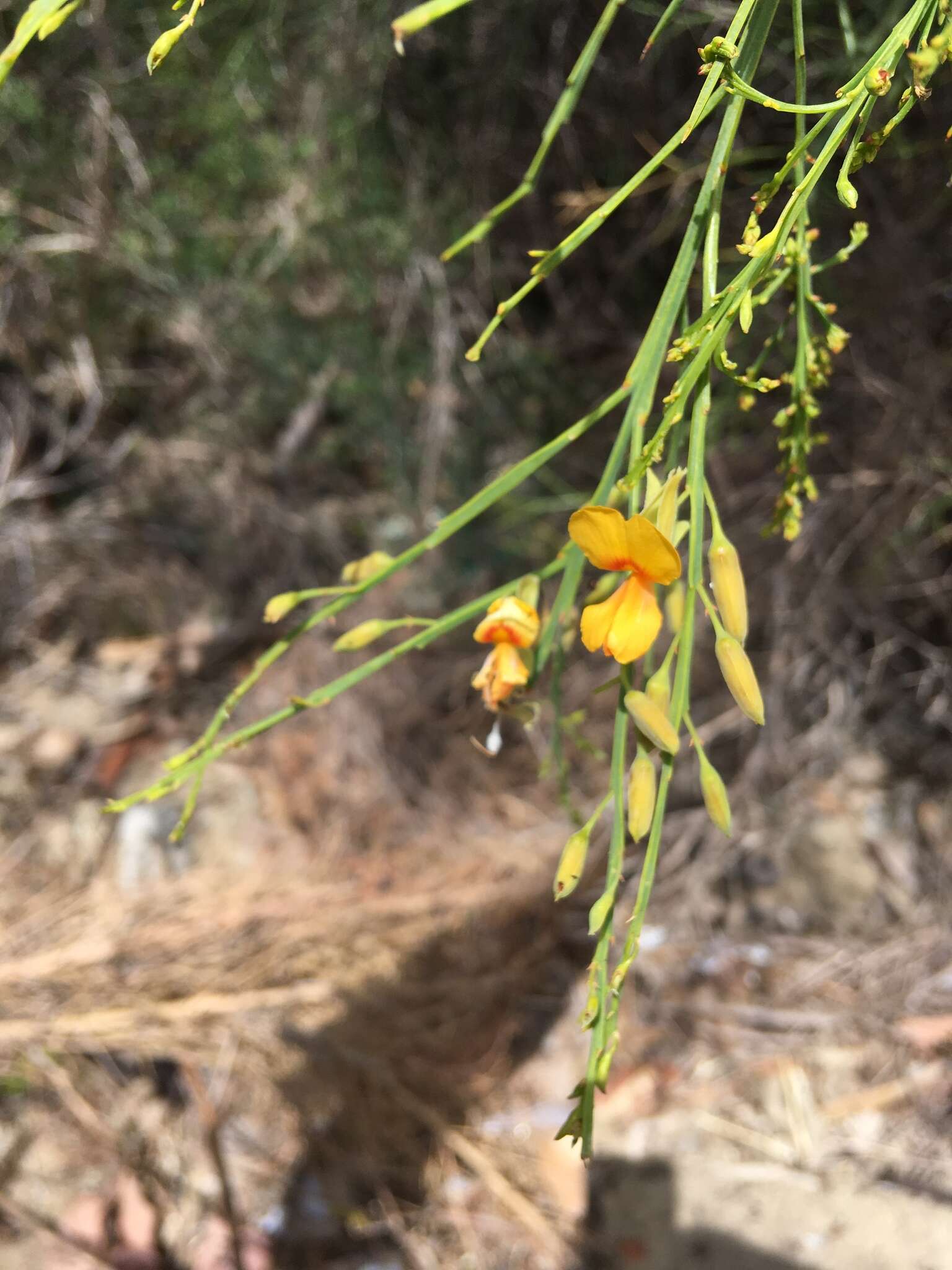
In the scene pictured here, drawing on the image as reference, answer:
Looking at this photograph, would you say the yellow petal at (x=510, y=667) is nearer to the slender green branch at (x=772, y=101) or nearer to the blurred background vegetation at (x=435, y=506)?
the slender green branch at (x=772, y=101)

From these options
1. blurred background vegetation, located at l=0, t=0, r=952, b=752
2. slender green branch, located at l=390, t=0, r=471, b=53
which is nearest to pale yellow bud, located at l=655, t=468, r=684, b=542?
slender green branch, located at l=390, t=0, r=471, b=53

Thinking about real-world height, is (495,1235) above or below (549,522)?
below

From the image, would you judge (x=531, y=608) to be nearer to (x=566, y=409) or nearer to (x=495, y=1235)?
(x=566, y=409)

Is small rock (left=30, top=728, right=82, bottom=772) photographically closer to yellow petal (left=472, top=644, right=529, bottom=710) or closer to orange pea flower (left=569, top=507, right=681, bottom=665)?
yellow petal (left=472, top=644, right=529, bottom=710)

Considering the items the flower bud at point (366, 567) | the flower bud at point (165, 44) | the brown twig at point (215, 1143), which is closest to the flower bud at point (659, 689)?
the flower bud at point (366, 567)

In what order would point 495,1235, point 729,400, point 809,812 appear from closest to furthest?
point 729,400 → point 495,1235 → point 809,812

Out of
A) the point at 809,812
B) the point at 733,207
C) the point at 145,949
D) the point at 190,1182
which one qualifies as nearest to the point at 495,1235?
the point at 190,1182
